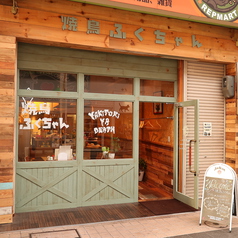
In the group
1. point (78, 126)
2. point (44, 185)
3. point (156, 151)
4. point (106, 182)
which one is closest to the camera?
point (44, 185)

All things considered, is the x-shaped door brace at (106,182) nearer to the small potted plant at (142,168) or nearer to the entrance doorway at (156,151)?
the entrance doorway at (156,151)

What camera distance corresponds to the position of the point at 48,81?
5332 millimetres

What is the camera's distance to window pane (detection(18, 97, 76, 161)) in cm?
517

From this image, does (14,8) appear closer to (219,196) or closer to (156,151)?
(219,196)

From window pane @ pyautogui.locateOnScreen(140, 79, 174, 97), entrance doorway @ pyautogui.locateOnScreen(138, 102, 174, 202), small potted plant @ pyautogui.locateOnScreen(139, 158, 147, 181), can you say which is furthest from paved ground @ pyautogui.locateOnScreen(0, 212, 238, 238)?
small potted plant @ pyautogui.locateOnScreen(139, 158, 147, 181)

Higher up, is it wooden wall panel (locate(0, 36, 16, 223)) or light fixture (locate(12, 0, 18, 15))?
light fixture (locate(12, 0, 18, 15))

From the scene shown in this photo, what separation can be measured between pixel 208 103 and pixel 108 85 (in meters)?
2.49

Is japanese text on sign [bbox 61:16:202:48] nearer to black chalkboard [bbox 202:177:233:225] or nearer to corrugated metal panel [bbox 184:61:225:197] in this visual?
corrugated metal panel [bbox 184:61:225:197]

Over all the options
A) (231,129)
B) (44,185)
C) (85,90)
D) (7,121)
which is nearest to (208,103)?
(231,129)

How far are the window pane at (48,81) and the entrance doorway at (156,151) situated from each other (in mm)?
2515

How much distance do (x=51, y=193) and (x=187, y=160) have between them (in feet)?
10.1

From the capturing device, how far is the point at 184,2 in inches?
200

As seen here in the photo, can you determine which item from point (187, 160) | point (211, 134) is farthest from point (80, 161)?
point (211, 134)

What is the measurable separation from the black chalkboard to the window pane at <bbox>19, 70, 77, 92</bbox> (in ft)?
10.5
